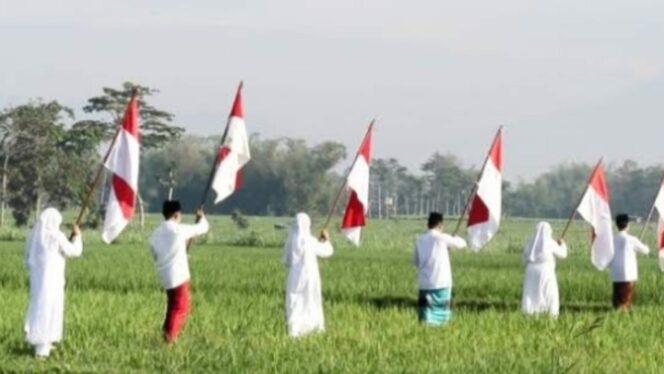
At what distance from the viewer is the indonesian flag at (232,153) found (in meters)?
15.4

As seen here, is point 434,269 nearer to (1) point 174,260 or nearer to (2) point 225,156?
(2) point 225,156

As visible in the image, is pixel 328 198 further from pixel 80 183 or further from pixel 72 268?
pixel 72 268

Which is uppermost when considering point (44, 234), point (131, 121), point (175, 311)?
point (131, 121)

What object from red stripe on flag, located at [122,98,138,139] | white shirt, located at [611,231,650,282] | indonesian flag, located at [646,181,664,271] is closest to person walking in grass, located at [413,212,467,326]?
white shirt, located at [611,231,650,282]

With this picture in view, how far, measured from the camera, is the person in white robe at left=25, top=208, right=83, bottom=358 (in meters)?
13.4

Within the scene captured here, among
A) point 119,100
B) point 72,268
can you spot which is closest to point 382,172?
point 119,100

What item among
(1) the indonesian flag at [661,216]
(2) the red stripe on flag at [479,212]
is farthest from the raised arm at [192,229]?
(1) the indonesian flag at [661,216]

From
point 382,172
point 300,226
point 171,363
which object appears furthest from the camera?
point 382,172

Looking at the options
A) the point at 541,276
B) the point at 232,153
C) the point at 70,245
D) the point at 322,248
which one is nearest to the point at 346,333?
the point at 322,248

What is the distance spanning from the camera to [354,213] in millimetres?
17359

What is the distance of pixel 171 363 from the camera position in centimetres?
1229

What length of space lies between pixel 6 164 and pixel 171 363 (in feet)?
189

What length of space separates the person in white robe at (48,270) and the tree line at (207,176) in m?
22.9

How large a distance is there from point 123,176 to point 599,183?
7791 millimetres
